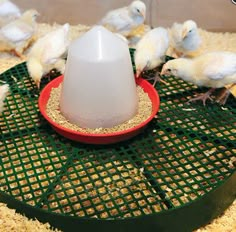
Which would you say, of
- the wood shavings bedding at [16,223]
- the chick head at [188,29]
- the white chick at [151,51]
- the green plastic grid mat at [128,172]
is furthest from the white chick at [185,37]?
the wood shavings bedding at [16,223]

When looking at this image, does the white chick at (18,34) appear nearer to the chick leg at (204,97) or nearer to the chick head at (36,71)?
the chick head at (36,71)

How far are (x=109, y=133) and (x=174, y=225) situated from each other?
49cm

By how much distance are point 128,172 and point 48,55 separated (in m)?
0.93

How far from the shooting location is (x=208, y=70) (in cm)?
222

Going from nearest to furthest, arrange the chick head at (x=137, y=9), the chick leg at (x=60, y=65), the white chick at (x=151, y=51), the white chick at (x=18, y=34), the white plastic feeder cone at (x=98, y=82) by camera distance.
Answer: the white plastic feeder cone at (x=98, y=82) < the white chick at (x=151, y=51) < the chick leg at (x=60, y=65) < the white chick at (x=18, y=34) < the chick head at (x=137, y=9)

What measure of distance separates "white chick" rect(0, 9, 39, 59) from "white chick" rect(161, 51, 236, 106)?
3.56 ft

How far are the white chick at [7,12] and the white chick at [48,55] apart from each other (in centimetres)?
72

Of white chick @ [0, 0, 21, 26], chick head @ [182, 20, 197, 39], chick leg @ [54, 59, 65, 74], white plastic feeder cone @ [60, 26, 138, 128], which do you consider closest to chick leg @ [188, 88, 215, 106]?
white plastic feeder cone @ [60, 26, 138, 128]

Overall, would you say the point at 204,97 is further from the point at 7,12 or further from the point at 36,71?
the point at 7,12

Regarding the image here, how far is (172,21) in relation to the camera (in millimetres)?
3537

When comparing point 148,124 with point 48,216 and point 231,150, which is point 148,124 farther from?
point 48,216

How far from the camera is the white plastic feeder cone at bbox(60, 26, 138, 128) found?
6.17 feet

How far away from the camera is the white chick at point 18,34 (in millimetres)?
2895

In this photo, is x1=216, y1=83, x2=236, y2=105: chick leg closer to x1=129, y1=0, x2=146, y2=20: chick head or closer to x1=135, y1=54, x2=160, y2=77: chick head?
x1=135, y1=54, x2=160, y2=77: chick head
